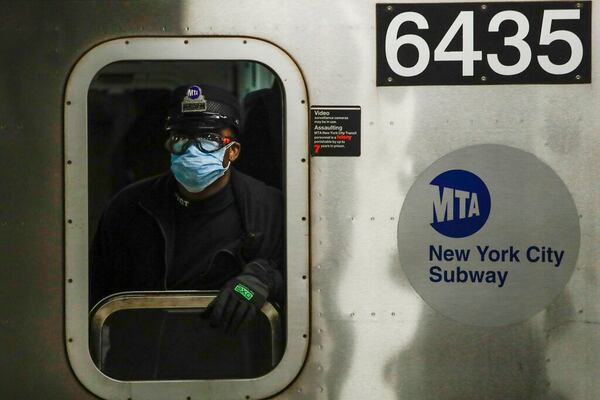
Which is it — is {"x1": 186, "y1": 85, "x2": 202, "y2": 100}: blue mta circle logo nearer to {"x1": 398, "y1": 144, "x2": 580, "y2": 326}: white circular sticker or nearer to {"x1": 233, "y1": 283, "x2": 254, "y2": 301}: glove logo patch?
{"x1": 233, "y1": 283, "x2": 254, "y2": 301}: glove logo patch

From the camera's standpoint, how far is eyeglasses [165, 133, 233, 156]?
2381 mm

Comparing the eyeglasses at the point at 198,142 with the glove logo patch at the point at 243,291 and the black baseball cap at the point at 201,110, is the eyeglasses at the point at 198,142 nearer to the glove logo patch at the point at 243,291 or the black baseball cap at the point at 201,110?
the black baseball cap at the point at 201,110

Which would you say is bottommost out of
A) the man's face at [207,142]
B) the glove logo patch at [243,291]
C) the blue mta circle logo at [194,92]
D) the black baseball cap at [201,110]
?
the glove logo patch at [243,291]

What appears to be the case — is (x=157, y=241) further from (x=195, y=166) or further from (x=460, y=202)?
(x=460, y=202)

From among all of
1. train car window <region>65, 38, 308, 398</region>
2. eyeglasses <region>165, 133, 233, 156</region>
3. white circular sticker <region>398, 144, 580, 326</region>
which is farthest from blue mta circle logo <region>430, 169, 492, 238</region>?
eyeglasses <region>165, 133, 233, 156</region>

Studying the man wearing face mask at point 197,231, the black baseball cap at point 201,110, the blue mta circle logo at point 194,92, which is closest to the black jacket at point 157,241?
the man wearing face mask at point 197,231

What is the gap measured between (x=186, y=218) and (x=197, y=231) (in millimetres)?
58

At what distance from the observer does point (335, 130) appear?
92.5 inches

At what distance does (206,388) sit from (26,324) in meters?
0.63

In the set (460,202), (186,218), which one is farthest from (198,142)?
(460,202)

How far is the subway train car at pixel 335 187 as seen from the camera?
236 cm

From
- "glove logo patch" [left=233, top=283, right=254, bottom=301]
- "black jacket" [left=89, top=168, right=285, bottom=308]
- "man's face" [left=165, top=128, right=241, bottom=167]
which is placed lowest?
"glove logo patch" [left=233, top=283, right=254, bottom=301]

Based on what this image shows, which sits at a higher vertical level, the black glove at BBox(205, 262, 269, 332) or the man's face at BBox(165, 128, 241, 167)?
the man's face at BBox(165, 128, 241, 167)

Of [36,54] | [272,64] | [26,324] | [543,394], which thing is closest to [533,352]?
[543,394]
